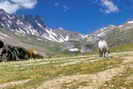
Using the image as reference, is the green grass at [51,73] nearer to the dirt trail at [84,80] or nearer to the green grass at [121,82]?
the dirt trail at [84,80]

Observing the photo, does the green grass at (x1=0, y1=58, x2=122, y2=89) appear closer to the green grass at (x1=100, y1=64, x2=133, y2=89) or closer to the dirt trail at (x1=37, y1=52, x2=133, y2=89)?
the dirt trail at (x1=37, y1=52, x2=133, y2=89)

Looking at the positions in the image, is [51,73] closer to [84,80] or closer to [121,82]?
[84,80]

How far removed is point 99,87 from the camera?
2922 cm

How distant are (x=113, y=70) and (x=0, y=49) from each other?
9319cm

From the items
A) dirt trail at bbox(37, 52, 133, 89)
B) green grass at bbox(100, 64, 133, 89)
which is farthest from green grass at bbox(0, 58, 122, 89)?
green grass at bbox(100, 64, 133, 89)

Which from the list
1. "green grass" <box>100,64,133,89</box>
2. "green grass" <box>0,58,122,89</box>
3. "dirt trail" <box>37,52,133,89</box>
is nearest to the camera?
"green grass" <box>100,64,133,89</box>

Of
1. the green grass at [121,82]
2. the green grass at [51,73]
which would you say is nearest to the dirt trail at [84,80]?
the green grass at [121,82]

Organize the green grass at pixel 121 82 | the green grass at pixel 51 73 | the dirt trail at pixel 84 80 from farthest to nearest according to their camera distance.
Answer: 1. the green grass at pixel 51 73
2. the dirt trail at pixel 84 80
3. the green grass at pixel 121 82

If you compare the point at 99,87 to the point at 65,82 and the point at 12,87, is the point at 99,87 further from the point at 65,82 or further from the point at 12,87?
the point at 12,87

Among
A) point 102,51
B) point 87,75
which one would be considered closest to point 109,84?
point 87,75

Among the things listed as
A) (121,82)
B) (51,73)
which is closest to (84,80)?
(121,82)

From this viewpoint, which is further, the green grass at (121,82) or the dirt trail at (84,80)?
the dirt trail at (84,80)

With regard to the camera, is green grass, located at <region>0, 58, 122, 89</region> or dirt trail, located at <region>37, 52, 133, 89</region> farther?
green grass, located at <region>0, 58, 122, 89</region>

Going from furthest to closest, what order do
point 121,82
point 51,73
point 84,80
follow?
point 51,73 < point 84,80 < point 121,82
